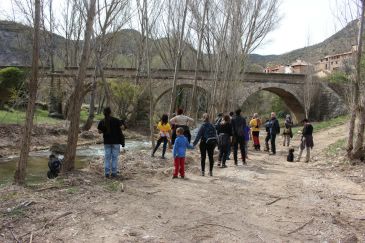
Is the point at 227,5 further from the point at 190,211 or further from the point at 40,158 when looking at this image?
the point at 190,211

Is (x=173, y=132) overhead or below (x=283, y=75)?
below

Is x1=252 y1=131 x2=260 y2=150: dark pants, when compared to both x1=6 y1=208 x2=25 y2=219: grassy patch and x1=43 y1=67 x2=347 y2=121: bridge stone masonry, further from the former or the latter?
x1=43 y1=67 x2=347 y2=121: bridge stone masonry

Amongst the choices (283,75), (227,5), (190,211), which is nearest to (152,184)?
(190,211)

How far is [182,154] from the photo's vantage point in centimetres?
959

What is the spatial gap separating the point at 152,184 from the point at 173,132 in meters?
4.67

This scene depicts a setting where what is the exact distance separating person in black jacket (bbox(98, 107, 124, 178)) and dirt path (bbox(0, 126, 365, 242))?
0.37m

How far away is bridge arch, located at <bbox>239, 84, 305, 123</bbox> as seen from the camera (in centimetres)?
4143

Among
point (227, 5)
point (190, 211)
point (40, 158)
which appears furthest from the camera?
point (227, 5)

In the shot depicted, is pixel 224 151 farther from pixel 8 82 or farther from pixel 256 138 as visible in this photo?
pixel 8 82

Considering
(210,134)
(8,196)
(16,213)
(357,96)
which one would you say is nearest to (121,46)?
(357,96)

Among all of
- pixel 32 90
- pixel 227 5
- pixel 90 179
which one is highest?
pixel 227 5

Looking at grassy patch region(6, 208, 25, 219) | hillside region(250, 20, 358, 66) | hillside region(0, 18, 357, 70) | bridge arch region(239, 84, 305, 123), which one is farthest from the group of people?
bridge arch region(239, 84, 305, 123)

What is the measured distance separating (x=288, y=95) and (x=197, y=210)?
39024 mm

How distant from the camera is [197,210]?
6.77m
